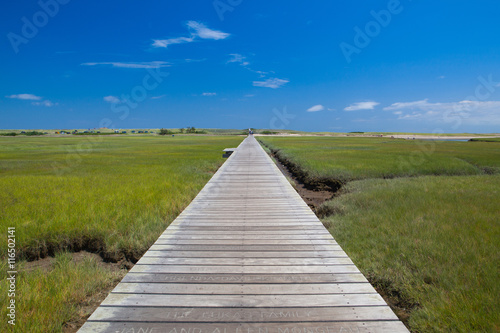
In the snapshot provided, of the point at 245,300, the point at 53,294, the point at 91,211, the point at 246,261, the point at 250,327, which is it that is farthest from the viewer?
the point at 91,211

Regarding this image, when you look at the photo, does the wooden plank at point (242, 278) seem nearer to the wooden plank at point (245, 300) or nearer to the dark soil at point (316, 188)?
the wooden plank at point (245, 300)

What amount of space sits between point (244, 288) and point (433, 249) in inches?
Result: 128

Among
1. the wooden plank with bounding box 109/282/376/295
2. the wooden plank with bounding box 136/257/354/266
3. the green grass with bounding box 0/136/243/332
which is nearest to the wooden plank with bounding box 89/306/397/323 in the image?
the wooden plank with bounding box 109/282/376/295

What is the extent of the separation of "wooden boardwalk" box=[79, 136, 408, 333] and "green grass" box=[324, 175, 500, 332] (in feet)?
2.34

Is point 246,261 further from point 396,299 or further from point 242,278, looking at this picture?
point 396,299

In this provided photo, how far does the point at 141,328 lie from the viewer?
2250 millimetres

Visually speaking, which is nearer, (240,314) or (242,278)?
(240,314)

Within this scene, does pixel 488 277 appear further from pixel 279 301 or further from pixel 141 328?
pixel 141 328

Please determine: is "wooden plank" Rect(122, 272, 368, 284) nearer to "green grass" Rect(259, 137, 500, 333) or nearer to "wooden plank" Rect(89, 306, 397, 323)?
"wooden plank" Rect(89, 306, 397, 323)

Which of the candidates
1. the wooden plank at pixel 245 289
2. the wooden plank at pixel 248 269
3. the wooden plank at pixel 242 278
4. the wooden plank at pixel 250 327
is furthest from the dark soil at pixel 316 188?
the wooden plank at pixel 250 327

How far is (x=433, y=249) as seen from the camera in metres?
4.15

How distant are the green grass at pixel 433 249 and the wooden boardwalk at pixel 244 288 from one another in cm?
71

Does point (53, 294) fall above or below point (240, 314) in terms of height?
below

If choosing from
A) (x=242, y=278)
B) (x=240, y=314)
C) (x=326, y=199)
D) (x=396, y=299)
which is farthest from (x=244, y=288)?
(x=326, y=199)
